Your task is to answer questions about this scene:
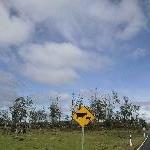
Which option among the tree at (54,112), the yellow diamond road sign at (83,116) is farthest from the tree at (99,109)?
the yellow diamond road sign at (83,116)

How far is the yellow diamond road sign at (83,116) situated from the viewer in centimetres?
2355

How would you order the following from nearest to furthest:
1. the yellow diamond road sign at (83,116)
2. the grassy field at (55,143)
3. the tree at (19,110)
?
the yellow diamond road sign at (83,116) < the grassy field at (55,143) < the tree at (19,110)

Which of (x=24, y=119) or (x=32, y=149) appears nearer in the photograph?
(x=32, y=149)

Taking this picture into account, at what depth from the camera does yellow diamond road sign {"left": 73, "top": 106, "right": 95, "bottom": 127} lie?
2355cm

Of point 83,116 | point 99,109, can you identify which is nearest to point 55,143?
point 83,116

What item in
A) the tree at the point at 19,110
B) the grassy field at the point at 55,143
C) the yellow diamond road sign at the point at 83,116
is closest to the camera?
the yellow diamond road sign at the point at 83,116

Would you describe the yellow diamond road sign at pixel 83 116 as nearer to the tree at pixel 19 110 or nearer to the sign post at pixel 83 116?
the sign post at pixel 83 116

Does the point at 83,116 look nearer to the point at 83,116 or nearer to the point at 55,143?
the point at 83,116

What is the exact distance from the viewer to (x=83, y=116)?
934 inches

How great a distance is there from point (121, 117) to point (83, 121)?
11171 cm

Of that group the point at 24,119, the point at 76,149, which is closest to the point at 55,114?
the point at 24,119

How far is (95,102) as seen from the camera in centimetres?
13475

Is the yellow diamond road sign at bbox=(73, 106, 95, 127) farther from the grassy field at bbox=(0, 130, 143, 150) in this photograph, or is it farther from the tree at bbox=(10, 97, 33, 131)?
the tree at bbox=(10, 97, 33, 131)

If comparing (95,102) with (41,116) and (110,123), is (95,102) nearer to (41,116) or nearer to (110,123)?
(110,123)
